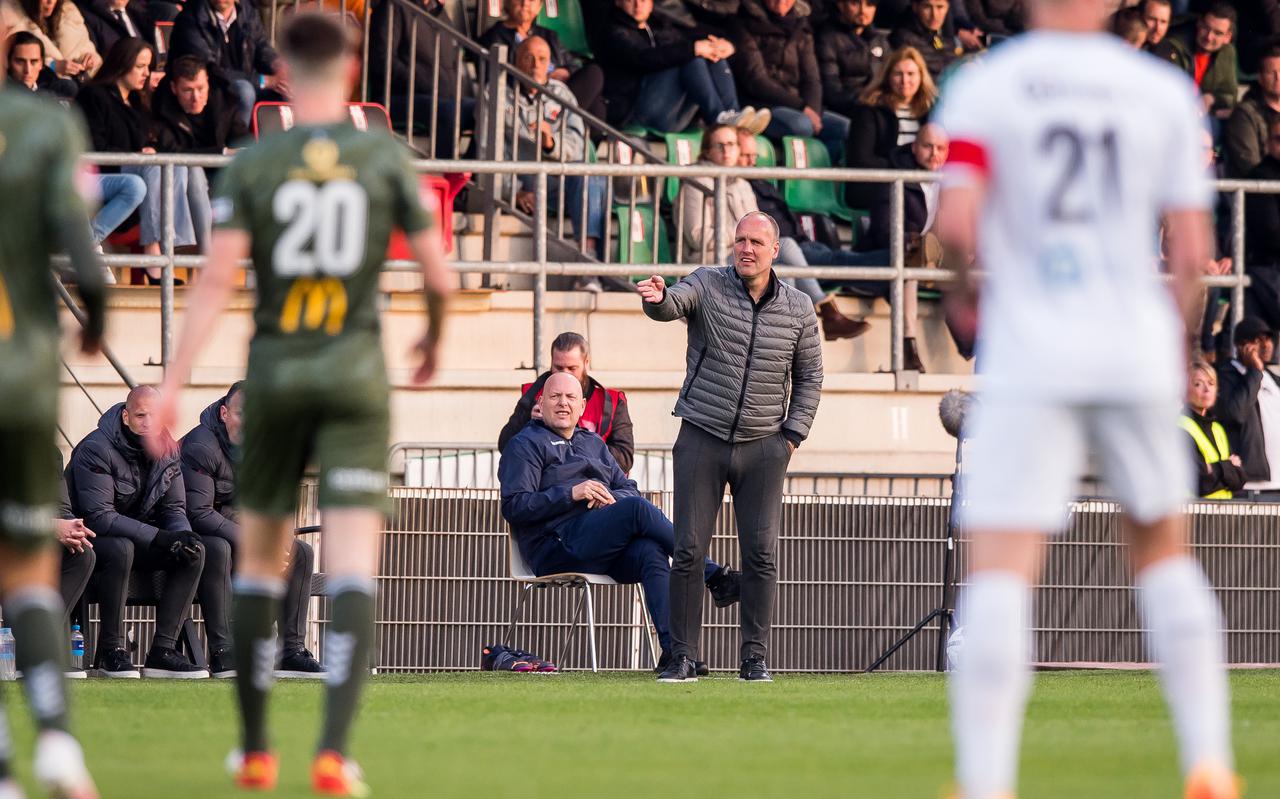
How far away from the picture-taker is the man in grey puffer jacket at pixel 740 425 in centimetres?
1189

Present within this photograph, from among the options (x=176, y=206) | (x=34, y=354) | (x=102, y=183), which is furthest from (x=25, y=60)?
(x=34, y=354)

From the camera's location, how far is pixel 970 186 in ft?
16.7

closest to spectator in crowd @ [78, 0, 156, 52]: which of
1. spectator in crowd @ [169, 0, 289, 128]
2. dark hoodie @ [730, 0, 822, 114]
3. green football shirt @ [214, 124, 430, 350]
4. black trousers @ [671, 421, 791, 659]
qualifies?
spectator in crowd @ [169, 0, 289, 128]

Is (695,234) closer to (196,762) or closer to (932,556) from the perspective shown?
(932,556)

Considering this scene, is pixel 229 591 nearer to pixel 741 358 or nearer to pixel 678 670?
pixel 678 670

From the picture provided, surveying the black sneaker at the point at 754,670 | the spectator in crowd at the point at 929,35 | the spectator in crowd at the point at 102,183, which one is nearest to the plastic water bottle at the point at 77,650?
the spectator in crowd at the point at 102,183

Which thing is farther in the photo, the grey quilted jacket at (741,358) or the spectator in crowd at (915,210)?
the spectator in crowd at (915,210)

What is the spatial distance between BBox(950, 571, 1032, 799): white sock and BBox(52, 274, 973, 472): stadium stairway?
10.2m

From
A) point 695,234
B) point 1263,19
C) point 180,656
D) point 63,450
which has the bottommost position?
point 180,656

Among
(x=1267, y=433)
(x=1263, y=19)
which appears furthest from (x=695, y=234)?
(x=1263, y=19)

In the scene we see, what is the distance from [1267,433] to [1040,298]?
444 inches

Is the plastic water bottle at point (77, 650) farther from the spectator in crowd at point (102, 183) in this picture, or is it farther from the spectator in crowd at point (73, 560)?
the spectator in crowd at point (102, 183)

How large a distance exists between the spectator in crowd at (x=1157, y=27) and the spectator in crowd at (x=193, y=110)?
8.19 meters

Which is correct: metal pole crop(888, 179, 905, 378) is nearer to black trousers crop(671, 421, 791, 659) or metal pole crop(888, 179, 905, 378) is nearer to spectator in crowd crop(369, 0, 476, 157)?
spectator in crowd crop(369, 0, 476, 157)
